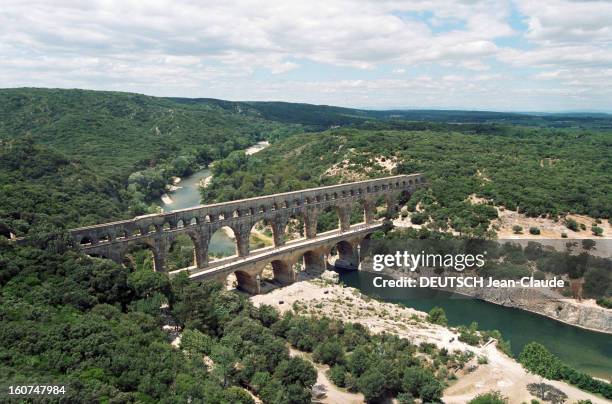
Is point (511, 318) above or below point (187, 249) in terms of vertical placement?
below

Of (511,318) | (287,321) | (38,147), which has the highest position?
(38,147)

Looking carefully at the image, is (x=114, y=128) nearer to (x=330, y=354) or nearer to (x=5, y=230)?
(x=5, y=230)

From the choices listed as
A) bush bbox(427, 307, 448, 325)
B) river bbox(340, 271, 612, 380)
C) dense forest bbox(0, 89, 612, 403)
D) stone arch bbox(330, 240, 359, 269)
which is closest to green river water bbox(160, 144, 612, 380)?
river bbox(340, 271, 612, 380)

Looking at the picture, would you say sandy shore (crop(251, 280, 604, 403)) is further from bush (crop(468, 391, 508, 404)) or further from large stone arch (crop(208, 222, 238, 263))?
large stone arch (crop(208, 222, 238, 263))

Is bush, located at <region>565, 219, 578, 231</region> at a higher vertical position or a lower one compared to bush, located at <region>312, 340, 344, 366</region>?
higher

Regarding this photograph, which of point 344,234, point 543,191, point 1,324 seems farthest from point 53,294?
point 543,191

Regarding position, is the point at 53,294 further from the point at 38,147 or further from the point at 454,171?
the point at 454,171
